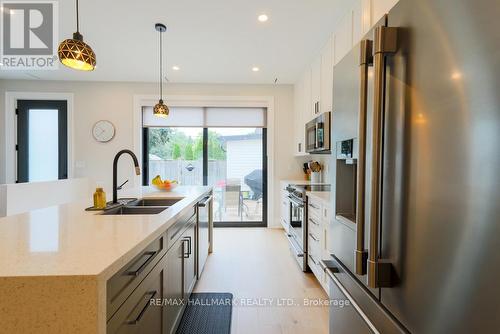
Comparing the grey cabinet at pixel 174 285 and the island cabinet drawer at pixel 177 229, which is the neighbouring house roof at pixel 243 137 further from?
the grey cabinet at pixel 174 285

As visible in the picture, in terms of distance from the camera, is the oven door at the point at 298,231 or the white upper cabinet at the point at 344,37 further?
the oven door at the point at 298,231

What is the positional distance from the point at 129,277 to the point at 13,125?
5.19 m

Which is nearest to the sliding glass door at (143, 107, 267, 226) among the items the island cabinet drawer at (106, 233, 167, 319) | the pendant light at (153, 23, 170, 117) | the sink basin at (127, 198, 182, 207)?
the pendant light at (153, 23, 170, 117)

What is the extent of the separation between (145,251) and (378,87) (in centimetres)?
109

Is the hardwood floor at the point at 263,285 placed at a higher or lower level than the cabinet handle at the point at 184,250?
lower

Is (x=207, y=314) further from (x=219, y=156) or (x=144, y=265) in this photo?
(x=219, y=156)

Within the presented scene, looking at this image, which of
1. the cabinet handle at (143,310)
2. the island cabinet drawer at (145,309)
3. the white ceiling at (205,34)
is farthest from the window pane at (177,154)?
the cabinet handle at (143,310)

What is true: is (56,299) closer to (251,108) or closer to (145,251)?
(145,251)

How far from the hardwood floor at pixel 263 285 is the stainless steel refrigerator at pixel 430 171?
1165mm

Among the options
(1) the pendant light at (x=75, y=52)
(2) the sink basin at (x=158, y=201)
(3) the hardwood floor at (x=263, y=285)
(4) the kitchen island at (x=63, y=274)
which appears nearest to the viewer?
(4) the kitchen island at (x=63, y=274)

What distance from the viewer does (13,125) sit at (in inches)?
169

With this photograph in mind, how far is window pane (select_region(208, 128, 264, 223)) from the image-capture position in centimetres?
459

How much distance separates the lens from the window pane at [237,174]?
459 centimetres

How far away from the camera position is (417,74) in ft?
2.07
